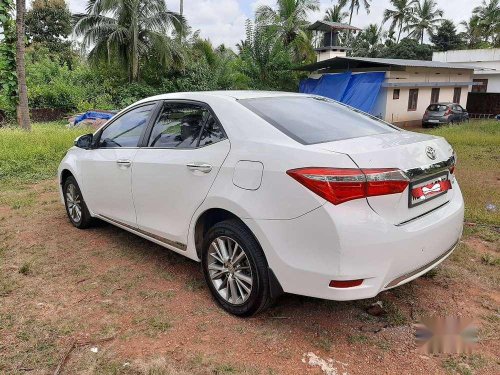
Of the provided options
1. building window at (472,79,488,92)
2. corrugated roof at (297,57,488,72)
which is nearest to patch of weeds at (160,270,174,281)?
corrugated roof at (297,57,488,72)

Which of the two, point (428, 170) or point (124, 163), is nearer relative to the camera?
point (428, 170)

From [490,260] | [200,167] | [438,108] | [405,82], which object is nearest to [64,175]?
[200,167]

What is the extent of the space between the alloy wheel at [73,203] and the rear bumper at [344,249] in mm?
2883

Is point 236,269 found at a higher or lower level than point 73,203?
higher

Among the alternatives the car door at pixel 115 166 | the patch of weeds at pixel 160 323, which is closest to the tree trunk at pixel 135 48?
the car door at pixel 115 166

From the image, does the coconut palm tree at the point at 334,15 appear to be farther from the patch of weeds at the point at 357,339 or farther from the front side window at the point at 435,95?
the patch of weeds at the point at 357,339

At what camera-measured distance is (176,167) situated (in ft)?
10.7

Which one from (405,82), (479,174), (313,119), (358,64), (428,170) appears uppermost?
(358,64)

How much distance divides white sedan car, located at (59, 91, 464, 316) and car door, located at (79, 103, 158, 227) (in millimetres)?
37

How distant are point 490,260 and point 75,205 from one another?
4379mm

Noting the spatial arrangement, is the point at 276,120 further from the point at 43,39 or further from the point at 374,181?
the point at 43,39

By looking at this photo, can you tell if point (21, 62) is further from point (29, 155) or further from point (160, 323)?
point (160, 323)

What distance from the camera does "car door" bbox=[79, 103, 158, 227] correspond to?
12.6 feet

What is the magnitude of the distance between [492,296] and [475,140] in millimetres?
10497
